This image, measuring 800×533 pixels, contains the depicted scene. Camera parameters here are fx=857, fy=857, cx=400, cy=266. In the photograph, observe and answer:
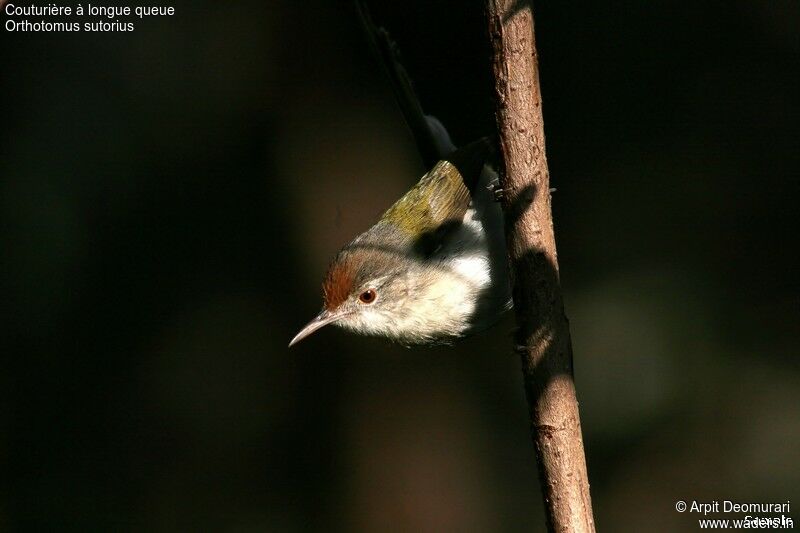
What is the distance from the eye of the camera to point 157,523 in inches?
268

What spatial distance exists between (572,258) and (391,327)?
9.89ft

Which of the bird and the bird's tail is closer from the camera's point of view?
the bird

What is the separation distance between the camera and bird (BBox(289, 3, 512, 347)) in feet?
12.6

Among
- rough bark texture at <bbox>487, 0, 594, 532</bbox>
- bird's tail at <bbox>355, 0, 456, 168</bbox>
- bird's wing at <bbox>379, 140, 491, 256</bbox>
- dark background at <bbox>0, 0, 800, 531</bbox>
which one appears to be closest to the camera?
rough bark texture at <bbox>487, 0, 594, 532</bbox>

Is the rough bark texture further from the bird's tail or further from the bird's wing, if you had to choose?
the bird's tail

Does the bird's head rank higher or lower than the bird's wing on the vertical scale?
lower

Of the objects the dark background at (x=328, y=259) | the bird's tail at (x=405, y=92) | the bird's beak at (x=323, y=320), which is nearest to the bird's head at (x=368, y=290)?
the bird's beak at (x=323, y=320)

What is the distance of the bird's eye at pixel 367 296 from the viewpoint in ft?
12.8

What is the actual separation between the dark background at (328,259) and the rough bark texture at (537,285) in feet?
11.7

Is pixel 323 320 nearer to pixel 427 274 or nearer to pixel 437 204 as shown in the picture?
pixel 427 274

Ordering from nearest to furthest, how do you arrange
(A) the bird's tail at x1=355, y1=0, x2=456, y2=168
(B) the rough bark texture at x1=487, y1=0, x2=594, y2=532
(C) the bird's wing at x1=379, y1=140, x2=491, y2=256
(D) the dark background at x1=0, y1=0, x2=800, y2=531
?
(B) the rough bark texture at x1=487, y1=0, x2=594, y2=532 → (C) the bird's wing at x1=379, y1=140, x2=491, y2=256 → (A) the bird's tail at x1=355, y1=0, x2=456, y2=168 → (D) the dark background at x1=0, y1=0, x2=800, y2=531

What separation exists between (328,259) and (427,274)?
2.89m

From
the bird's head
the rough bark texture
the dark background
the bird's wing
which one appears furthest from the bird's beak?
the dark background

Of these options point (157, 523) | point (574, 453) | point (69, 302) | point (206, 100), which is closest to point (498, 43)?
point (574, 453)
